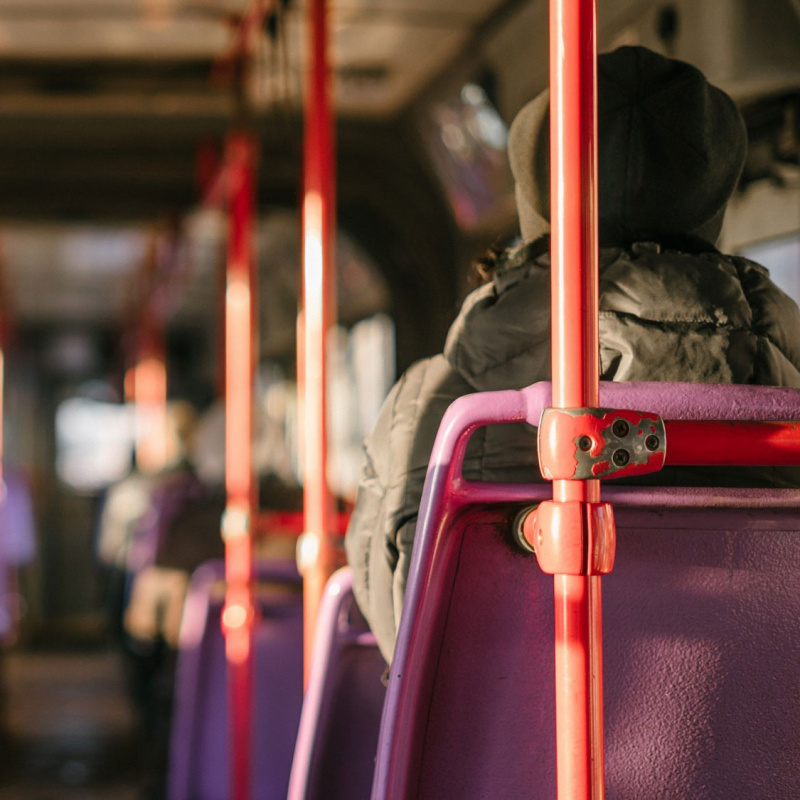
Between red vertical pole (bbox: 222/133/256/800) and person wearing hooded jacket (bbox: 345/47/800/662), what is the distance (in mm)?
1331

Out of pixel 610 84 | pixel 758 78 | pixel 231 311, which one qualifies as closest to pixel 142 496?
pixel 231 311

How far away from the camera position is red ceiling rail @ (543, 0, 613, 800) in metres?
1.00

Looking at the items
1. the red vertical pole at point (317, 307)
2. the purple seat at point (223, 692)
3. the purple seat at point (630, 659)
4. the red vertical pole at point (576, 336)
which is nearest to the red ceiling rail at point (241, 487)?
the purple seat at point (223, 692)

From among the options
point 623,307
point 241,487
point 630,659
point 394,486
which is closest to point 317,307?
point 241,487

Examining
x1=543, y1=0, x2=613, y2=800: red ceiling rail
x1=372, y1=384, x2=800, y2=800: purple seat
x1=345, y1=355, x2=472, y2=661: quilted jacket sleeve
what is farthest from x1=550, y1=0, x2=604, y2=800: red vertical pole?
x1=345, y1=355, x2=472, y2=661: quilted jacket sleeve

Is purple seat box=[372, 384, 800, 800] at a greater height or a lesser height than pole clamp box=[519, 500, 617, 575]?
lesser

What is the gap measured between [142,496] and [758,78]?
4672 mm

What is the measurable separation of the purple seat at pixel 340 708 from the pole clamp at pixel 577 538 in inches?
33.4

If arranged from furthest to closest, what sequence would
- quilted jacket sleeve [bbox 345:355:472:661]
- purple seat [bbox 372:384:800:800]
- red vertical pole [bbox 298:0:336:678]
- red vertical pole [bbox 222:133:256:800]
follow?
red vertical pole [bbox 222:133:256:800]
red vertical pole [bbox 298:0:336:678]
quilted jacket sleeve [bbox 345:355:472:661]
purple seat [bbox 372:384:800:800]

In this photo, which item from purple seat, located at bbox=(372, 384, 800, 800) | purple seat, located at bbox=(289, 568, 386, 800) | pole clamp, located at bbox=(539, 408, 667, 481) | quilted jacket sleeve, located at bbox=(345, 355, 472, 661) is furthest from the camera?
purple seat, located at bbox=(289, 568, 386, 800)

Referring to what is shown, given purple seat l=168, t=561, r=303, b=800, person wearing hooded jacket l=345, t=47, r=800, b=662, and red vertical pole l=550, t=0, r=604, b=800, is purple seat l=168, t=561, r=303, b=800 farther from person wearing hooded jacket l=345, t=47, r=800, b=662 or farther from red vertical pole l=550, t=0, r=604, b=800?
red vertical pole l=550, t=0, r=604, b=800

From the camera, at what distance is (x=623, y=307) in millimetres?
1227

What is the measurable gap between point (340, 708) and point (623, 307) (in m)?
0.86

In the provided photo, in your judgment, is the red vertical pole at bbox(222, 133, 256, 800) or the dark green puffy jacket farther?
the red vertical pole at bbox(222, 133, 256, 800)
